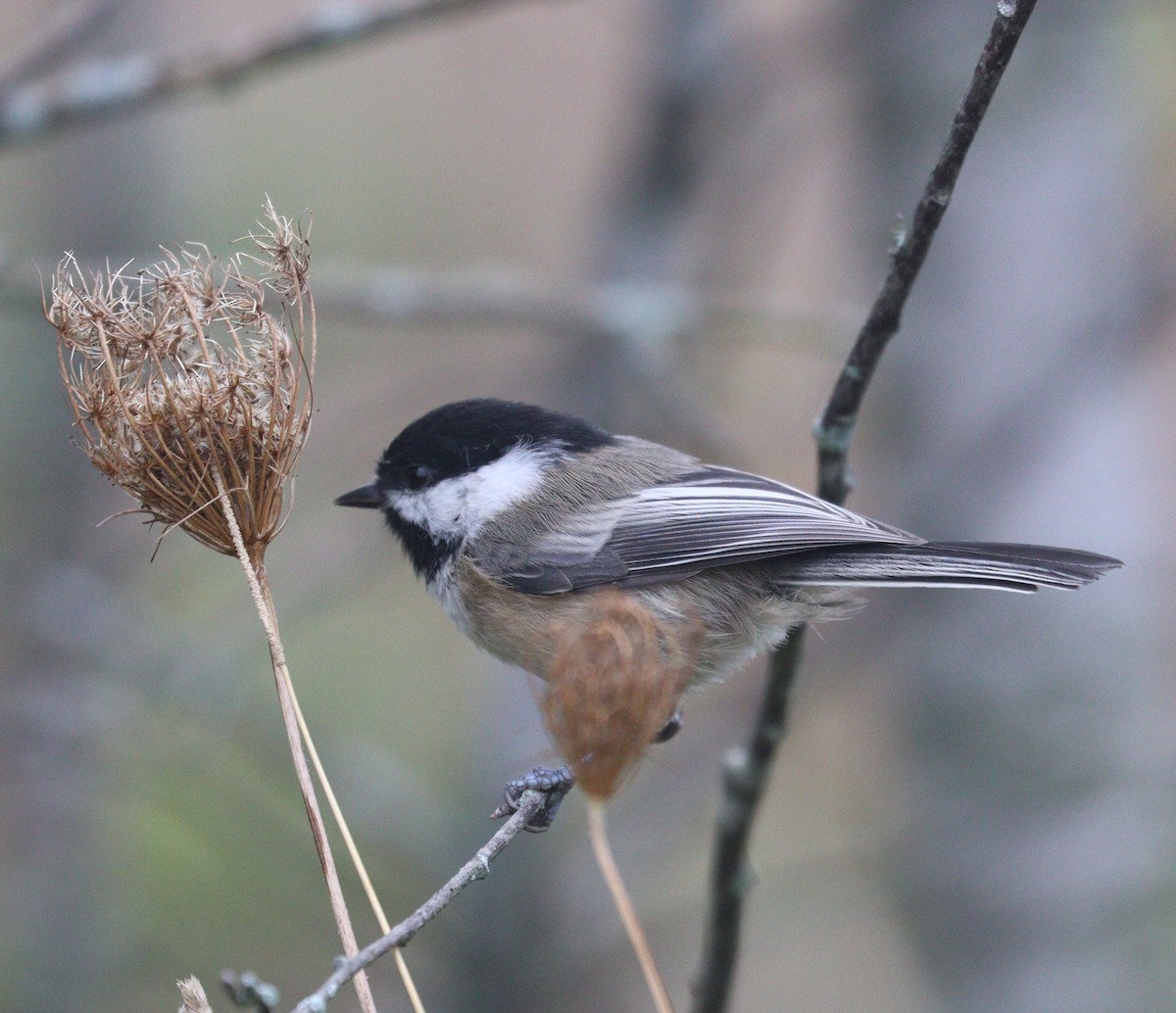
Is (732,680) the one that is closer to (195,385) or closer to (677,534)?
(677,534)

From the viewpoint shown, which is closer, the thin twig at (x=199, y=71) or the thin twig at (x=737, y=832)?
the thin twig at (x=737, y=832)

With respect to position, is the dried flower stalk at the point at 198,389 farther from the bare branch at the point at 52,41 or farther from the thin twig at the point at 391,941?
the bare branch at the point at 52,41

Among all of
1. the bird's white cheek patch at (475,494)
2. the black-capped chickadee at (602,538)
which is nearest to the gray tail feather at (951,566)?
the black-capped chickadee at (602,538)

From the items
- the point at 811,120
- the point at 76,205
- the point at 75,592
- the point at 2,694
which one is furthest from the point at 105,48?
the point at 811,120

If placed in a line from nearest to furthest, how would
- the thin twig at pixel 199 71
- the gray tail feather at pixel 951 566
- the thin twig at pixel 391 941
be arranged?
1. the thin twig at pixel 391 941
2. the gray tail feather at pixel 951 566
3. the thin twig at pixel 199 71

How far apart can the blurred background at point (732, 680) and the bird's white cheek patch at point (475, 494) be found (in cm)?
59

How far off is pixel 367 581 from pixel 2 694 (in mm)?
1071

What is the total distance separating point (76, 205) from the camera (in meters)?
3.61

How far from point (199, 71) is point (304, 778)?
2028mm

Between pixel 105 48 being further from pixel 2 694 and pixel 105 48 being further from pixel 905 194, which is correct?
pixel 905 194

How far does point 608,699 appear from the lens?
39.8 inches

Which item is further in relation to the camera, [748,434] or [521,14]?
[521,14]

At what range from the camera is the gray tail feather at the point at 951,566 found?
170 cm

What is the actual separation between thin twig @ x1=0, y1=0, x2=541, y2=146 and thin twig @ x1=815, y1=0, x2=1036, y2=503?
4.54 feet
